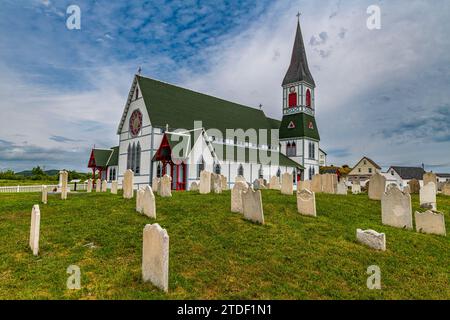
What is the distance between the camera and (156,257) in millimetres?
5754

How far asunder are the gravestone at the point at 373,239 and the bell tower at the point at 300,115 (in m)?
36.6

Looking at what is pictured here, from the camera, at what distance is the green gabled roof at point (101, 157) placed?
3534 centimetres

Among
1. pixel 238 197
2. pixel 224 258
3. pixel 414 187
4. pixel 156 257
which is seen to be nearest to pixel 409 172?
pixel 414 187

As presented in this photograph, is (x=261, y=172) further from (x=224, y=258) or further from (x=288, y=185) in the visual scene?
(x=224, y=258)

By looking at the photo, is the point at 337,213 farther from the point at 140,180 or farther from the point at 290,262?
the point at 140,180

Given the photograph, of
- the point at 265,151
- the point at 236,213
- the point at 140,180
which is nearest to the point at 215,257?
the point at 236,213

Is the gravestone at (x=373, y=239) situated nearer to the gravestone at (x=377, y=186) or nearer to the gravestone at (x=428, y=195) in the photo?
the gravestone at (x=428, y=195)

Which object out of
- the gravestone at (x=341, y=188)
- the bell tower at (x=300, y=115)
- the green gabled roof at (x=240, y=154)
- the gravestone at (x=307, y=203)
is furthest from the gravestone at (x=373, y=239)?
the bell tower at (x=300, y=115)

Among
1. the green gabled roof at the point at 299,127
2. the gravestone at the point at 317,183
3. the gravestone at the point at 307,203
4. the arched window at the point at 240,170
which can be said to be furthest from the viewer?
the green gabled roof at the point at 299,127

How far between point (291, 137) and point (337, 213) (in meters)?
34.5

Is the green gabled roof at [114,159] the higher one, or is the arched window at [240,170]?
the green gabled roof at [114,159]

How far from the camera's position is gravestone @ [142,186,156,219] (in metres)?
10.1

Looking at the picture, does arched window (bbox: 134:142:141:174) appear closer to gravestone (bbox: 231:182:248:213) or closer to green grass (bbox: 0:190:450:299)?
green grass (bbox: 0:190:450:299)

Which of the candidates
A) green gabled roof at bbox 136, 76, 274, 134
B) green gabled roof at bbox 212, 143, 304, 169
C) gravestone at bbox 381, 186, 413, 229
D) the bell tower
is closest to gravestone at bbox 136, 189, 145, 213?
gravestone at bbox 381, 186, 413, 229
